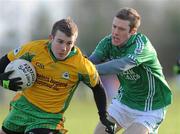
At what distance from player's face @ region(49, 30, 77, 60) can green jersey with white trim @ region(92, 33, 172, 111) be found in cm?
84

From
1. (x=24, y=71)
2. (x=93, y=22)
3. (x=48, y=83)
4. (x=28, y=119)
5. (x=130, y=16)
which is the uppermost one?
(x=130, y=16)

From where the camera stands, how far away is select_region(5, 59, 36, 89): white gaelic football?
27.3ft

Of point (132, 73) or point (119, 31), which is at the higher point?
point (119, 31)

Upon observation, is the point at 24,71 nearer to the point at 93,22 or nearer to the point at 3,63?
the point at 3,63

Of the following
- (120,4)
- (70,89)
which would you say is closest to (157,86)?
(70,89)

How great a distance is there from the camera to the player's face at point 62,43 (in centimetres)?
825

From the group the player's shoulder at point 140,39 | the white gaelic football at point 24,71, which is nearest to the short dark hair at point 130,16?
the player's shoulder at point 140,39

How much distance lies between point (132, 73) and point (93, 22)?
4472cm

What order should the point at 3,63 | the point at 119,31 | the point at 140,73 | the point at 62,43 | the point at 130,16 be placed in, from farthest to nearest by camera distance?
the point at 140,73 < the point at 130,16 < the point at 119,31 < the point at 3,63 < the point at 62,43

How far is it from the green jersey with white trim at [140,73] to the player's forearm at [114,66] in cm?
7

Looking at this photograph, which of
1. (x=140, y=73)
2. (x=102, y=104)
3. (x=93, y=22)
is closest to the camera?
(x=102, y=104)

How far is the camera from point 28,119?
846 centimetres

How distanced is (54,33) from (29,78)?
0.56 metres

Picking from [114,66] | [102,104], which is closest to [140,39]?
[114,66]
